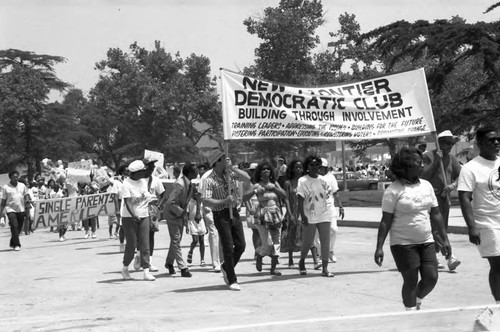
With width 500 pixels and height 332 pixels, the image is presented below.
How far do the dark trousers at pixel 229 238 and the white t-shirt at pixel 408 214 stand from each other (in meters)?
3.47

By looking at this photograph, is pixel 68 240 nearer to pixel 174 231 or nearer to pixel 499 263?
pixel 174 231

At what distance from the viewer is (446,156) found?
11.1 meters

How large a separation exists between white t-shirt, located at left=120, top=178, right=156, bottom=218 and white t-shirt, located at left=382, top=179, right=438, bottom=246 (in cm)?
547

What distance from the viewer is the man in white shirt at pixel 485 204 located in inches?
277

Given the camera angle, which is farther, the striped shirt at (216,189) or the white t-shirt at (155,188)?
the white t-shirt at (155,188)

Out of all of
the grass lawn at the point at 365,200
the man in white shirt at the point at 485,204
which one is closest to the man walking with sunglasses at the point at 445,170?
the man in white shirt at the point at 485,204

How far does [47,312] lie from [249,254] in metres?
6.48

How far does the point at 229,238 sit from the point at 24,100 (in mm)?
47687

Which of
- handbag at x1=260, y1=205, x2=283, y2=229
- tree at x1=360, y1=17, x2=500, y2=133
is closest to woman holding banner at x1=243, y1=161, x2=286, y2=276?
handbag at x1=260, y1=205, x2=283, y2=229

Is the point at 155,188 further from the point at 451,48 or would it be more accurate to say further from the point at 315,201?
the point at 451,48

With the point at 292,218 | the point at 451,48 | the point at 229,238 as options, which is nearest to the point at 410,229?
the point at 229,238

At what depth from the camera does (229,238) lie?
10227mm

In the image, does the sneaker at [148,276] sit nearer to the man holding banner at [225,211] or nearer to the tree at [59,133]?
Answer: the man holding banner at [225,211]

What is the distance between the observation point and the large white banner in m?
11.6
